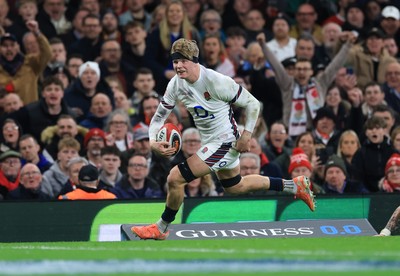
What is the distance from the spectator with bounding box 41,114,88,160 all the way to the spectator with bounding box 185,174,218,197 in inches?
69.8

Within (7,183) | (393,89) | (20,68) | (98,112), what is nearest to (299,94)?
(393,89)

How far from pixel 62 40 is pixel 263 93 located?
3.39 meters

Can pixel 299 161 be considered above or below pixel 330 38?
below

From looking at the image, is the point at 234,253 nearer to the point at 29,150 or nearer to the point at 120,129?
the point at 29,150

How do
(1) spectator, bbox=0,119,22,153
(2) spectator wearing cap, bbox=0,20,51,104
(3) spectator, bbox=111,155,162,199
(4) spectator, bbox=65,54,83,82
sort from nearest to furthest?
1. (3) spectator, bbox=111,155,162,199
2. (1) spectator, bbox=0,119,22,153
3. (2) spectator wearing cap, bbox=0,20,51,104
4. (4) spectator, bbox=65,54,83,82

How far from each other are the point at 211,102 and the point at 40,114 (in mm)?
4994

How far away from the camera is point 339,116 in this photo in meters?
18.9

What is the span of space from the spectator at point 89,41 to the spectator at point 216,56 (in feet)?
5.39

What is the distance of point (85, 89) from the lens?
1845 centimetres

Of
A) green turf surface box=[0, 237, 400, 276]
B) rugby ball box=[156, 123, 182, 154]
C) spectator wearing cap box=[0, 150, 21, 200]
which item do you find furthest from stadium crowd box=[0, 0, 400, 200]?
green turf surface box=[0, 237, 400, 276]

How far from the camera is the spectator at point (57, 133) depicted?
17.4 m

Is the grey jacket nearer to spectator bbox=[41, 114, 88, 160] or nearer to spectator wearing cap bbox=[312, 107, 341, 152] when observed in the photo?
spectator wearing cap bbox=[312, 107, 341, 152]

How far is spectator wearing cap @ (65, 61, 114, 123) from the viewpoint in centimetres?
→ 1828

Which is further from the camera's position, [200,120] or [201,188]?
[201,188]
